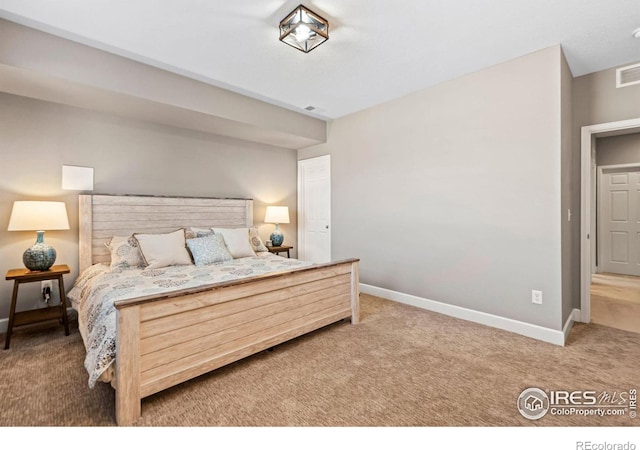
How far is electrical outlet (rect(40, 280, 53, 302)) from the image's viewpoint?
2.95 metres

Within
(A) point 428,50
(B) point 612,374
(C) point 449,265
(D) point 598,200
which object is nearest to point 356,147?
(A) point 428,50

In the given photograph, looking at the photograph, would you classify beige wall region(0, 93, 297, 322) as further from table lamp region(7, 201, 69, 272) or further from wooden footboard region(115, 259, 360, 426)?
wooden footboard region(115, 259, 360, 426)

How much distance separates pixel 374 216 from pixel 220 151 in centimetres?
238

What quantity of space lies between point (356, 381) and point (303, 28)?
2.53m

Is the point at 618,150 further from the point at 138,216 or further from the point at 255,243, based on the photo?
the point at 138,216

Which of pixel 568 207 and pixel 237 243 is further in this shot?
pixel 237 243

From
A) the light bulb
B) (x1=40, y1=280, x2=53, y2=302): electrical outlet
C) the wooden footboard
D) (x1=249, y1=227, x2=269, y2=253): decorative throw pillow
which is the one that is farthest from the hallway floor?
(x1=40, y1=280, x2=53, y2=302): electrical outlet

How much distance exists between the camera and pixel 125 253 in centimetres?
294

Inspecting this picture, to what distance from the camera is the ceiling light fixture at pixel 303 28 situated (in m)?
2.07

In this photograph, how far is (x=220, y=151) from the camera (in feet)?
13.8

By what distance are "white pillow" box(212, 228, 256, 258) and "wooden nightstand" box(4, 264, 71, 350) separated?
4.88 feet

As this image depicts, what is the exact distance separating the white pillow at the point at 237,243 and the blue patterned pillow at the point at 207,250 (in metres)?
0.12

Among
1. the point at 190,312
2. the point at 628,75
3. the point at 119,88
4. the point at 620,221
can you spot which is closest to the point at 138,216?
the point at 119,88

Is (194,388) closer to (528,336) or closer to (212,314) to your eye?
(212,314)
